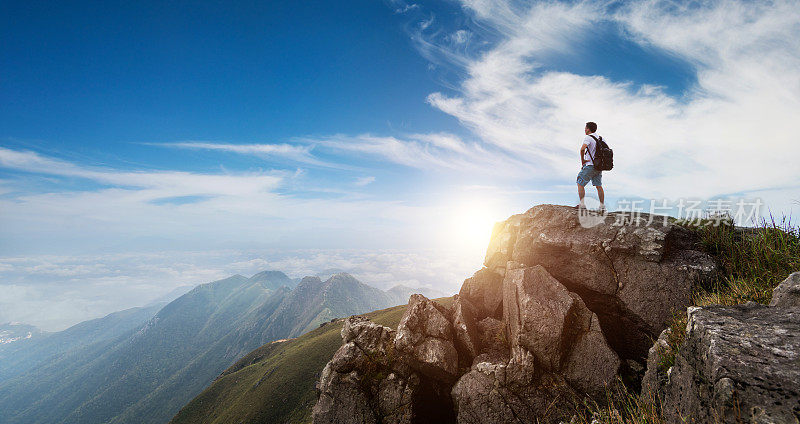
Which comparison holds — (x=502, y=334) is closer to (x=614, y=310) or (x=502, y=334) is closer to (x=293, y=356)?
(x=614, y=310)

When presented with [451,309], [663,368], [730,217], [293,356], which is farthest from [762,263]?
[293,356]

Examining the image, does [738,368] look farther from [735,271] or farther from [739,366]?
[735,271]

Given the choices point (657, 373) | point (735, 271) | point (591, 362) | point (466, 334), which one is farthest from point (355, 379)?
point (735, 271)

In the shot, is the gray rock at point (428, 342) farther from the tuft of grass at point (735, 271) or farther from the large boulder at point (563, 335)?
the tuft of grass at point (735, 271)

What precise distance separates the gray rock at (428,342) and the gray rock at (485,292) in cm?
254

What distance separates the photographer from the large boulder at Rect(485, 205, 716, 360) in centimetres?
1411

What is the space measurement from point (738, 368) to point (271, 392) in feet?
469

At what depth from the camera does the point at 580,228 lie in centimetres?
1750

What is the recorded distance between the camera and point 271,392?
387 ft

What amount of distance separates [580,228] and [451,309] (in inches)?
389

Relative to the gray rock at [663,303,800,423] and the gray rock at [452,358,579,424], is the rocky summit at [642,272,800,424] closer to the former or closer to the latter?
the gray rock at [663,303,800,423]

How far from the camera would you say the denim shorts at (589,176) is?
16.1 metres

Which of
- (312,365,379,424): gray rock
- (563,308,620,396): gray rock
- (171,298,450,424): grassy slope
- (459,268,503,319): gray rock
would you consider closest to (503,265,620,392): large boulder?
(563,308,620,396): gray rock

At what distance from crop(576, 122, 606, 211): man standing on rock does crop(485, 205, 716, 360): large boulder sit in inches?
76.3
